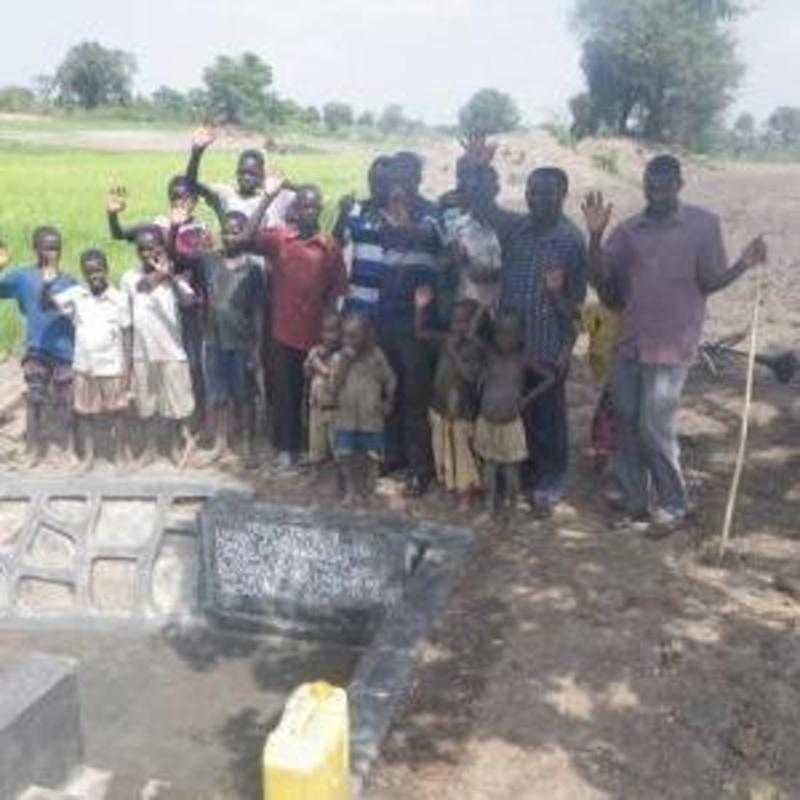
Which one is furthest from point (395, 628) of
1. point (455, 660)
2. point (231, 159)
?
point (231, 159)

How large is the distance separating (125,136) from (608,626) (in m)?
40.4

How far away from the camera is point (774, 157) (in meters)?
59.6

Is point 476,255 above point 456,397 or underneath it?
above

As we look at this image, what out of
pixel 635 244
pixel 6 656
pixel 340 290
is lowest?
pixel 6 656

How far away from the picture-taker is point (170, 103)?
7494 cm

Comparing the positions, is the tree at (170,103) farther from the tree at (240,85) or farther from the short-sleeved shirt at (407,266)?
the short-sleeved shirt at (407,266)

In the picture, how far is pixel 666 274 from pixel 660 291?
0.09 metres

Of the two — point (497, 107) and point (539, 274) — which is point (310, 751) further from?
point (497, 107)

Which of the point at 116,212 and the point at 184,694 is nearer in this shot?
the point at 184,694

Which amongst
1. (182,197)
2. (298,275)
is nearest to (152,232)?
(182,197)

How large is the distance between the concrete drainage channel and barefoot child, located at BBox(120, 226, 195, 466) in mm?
519

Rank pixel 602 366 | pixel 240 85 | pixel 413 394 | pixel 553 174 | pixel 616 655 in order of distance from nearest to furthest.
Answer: pixel 616 655 → pixel 553 174 → pixel 413 394 → pixel 602 366 → pixel 240 85

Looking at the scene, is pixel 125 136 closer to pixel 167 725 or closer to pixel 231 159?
pixel 231 159

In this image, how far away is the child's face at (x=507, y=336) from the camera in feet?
21.1
